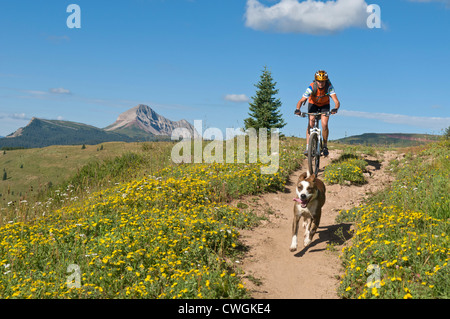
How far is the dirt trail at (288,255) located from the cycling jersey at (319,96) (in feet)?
11.5

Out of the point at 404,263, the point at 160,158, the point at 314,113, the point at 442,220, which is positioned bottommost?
the point at 404,263

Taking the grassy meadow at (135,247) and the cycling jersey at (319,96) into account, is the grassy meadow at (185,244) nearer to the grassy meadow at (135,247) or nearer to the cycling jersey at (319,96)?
the grassy meadow at (135,247)

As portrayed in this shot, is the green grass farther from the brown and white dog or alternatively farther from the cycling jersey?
the cycling jersey

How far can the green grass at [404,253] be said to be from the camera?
16.7ft

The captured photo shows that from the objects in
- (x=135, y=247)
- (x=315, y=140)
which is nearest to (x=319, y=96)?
(x=315, y=140)

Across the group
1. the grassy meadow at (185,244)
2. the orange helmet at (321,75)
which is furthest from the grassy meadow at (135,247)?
the orange helmet at (321,75)

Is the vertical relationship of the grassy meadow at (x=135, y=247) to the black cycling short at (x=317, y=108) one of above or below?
below

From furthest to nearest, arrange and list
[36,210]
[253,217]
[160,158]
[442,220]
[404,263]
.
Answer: [160,158], [36,210], [253,217], [442,220], [404,263]

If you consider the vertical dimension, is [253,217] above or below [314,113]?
below

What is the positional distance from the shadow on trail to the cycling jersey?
4.49 m

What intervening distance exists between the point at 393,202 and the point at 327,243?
2525 mm
